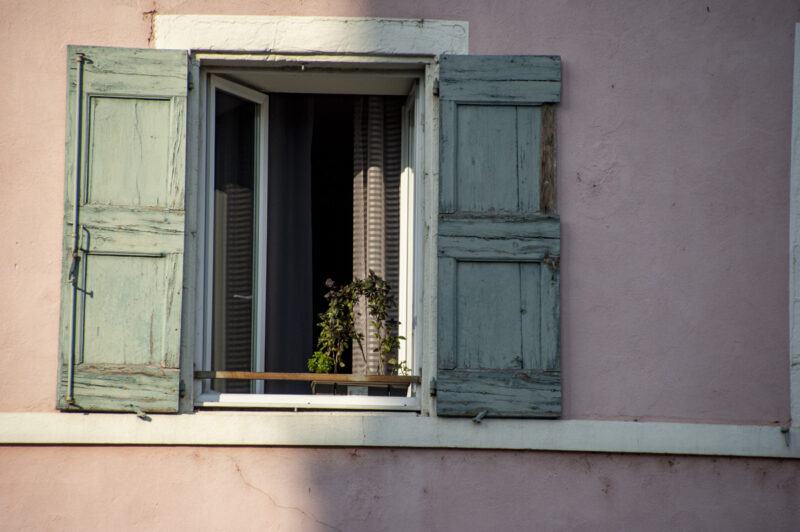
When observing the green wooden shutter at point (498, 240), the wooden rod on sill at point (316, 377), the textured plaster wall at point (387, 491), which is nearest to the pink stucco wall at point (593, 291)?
the textured plaster wall at point (387, 491)

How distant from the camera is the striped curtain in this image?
4.25 m

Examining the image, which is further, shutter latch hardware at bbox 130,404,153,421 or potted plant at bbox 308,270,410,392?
potted plant at bbox 308,270,410,392

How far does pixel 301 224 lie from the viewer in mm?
4309

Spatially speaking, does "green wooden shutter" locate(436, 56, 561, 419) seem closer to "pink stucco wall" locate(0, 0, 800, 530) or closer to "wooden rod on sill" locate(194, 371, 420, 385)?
"pink stucco wall" locate(0, 0, 800, 530)

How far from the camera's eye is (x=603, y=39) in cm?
382

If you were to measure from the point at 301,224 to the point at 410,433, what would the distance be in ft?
3.99

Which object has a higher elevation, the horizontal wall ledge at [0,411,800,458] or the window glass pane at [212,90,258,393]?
the window glass pane at [212,90,258,393]

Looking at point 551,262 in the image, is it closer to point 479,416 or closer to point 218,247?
point 479,416

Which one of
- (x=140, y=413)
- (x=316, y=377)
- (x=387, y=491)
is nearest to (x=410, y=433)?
(x=387, y=491)

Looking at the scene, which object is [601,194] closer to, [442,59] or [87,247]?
[442,59]

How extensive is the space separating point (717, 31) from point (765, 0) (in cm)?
26

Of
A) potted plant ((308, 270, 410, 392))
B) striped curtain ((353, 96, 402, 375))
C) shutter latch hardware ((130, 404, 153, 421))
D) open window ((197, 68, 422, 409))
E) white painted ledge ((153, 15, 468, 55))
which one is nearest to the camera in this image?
shutter latch hardware ((130, 404, 153, 421))

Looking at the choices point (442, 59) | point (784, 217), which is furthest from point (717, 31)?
point (442, 59)

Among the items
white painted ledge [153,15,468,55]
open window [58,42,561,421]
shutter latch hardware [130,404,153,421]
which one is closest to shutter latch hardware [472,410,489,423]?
open window [58,42,561,421]
